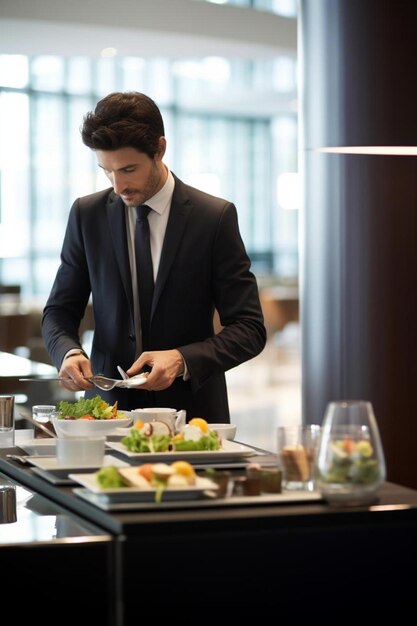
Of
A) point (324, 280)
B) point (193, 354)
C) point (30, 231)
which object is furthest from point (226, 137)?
point (193, 354)

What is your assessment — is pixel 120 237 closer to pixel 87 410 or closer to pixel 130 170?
pixel 130 170

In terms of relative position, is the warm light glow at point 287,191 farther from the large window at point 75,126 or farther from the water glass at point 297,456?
the water glass at point 297,456

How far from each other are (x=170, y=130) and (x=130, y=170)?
14.8m

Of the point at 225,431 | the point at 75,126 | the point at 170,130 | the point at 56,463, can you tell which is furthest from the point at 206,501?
the point at 170,130

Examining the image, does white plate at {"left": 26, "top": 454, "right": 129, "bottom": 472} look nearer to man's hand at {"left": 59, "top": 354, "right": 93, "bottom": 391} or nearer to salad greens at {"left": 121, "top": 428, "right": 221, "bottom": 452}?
salad greens at {"left": 121, "top": 428, "right": 221, "bottom": 452}

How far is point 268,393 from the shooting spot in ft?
41.7

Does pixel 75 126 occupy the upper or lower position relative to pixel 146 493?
upper

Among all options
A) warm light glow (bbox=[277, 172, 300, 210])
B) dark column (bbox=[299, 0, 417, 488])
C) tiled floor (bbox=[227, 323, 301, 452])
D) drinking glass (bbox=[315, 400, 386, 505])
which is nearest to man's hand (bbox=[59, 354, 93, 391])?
drinking glass (bbox=[315, 400, 386, 505])

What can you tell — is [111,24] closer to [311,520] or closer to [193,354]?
[193,354]

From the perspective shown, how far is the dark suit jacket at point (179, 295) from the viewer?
3359 millimetres

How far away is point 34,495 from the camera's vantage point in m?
2.22

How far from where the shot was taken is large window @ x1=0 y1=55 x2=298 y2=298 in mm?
15578

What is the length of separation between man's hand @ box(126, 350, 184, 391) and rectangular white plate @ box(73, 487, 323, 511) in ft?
3.05

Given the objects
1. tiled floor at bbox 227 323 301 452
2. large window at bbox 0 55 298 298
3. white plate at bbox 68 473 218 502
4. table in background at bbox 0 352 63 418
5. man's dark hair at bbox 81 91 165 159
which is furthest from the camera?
large window at bbox 0 55 298 298
